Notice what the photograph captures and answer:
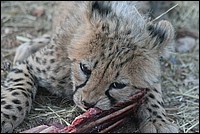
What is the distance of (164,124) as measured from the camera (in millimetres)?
3488

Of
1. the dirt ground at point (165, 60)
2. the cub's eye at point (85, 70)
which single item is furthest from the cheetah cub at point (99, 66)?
the dirt ground at point (165, 60)

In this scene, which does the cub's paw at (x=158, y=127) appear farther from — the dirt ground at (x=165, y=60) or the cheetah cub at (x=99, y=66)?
the dirt ground at (x=165, y=60)

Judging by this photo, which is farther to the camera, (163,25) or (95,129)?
(163,25)

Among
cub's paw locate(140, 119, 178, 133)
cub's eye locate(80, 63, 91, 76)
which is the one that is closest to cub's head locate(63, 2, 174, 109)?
cub's eye locate(80, 63, 91, 76)

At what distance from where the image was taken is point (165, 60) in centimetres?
484

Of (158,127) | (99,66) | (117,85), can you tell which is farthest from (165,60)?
(99,66)

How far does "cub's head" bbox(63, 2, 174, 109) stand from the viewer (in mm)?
3078

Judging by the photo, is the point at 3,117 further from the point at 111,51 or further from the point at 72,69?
the point at 111,51

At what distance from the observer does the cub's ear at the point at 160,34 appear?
3.33m

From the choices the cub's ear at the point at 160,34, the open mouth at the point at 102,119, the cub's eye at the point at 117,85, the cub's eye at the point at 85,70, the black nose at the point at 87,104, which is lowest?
the open mouth at the point at 102,119

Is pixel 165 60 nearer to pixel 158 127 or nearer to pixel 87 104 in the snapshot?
pixel 158 127

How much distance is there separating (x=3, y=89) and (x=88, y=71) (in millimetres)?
822

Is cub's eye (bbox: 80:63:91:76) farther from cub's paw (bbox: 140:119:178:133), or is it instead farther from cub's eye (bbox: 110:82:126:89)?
cub's paw (bbox: 140:119:178:133)

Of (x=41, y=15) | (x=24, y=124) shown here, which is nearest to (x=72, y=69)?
(x=24, y=124)
